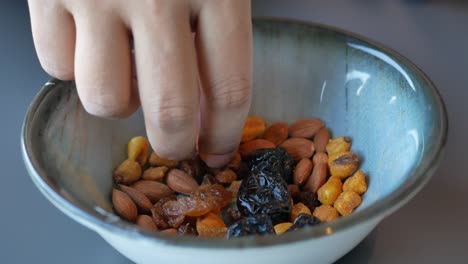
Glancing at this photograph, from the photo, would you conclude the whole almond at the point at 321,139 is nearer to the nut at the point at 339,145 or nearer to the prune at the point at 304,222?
the nut at the point at 339,145

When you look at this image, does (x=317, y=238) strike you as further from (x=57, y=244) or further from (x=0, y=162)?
(x=0, y=162)

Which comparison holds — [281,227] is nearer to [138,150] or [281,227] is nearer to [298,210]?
[298,210]

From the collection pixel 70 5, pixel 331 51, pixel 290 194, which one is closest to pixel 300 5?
pixel 331 51

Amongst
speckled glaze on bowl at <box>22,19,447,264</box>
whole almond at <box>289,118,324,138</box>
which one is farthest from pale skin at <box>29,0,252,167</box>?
whole almond at <box>289,118,324,138</box>

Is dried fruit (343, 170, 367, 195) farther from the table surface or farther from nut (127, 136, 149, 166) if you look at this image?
nut (127, 136, 149, 166)

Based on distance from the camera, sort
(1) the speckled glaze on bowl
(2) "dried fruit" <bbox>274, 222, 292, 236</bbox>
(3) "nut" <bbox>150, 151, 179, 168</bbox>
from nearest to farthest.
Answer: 1. (1) the speckled glaze on bowl
2. (2) "dried fruit" <bbox>274, 222, 292, 236</bbox>
3. (3) "nut" <bbox>150, 151, 179, 168</bbox>

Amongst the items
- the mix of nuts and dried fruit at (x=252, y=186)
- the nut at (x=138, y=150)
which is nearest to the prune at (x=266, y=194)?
the mix of nuts and dried fruit at (x=252, y=186)
